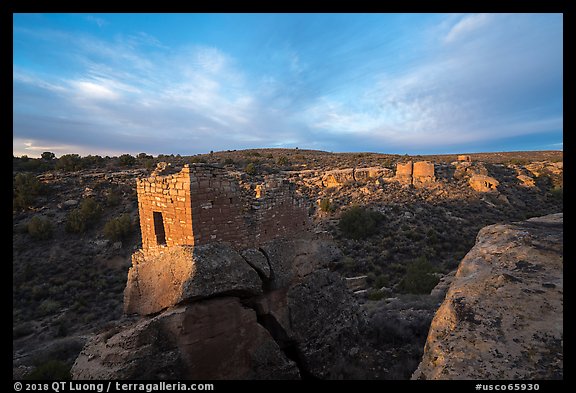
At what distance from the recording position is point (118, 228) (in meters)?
18.0

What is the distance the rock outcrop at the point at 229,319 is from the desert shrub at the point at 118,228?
1382 centimetres

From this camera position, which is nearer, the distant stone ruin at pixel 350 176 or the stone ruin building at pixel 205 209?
the stone ruin building at pixel 205 209

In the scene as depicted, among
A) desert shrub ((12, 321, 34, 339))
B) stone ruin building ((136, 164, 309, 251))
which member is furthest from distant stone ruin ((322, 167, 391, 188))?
desert shrub ((12, 321, 34, 339))

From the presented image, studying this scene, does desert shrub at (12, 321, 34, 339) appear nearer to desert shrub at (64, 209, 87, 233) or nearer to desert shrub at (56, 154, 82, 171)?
desert shrub at (64, 209, 87, 233)

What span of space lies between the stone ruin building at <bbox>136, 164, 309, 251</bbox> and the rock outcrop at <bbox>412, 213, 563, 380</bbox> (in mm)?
3754

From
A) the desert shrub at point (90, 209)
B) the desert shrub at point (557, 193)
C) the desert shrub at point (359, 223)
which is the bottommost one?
the desert shrub at point (359, 223)

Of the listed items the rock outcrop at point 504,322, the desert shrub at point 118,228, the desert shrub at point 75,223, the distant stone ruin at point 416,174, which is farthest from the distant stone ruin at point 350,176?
the rock outcrop at point 504,322

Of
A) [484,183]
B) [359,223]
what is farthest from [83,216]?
[484,183]

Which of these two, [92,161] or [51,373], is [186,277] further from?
[92,161]

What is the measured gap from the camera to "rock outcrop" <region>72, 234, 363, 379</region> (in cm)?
445

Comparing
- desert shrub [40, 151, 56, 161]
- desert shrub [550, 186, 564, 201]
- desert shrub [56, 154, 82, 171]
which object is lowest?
desert shrub [550, 186, 564, 201]

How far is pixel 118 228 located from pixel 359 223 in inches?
593

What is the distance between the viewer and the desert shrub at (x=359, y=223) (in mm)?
18125

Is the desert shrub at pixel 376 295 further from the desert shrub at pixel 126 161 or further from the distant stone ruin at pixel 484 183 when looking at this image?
the desert shrub at pixel 126 161
